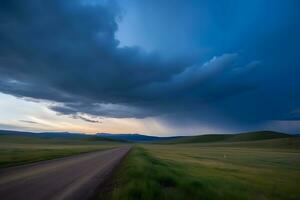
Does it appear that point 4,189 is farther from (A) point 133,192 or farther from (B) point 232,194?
(B) point 232,194

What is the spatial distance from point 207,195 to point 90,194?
18.9 ft

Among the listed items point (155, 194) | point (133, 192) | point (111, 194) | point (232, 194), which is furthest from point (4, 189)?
point (232, 194)

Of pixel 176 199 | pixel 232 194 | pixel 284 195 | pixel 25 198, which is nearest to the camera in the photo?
pixel 25 198

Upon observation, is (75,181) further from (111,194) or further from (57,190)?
(111,194)

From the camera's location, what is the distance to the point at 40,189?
11789mm

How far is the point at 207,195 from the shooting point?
11938 mm

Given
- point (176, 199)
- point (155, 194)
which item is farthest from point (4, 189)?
point (176, 199)

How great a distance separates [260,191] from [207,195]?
5075 mm

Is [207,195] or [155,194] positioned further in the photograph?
[207,195]

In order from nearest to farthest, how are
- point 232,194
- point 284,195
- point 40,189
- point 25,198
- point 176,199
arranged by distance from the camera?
point 25,198, point 176,199, point 40,189, point 232,194, point 284,195

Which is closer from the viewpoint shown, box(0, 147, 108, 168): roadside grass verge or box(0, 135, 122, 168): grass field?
box(0, 147, 108, 168): roadside grass verge

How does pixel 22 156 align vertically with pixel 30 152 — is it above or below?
below

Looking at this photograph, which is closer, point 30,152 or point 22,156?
point 22,156

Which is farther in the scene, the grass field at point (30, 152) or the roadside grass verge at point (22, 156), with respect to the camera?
the grass field at point (30, 152)
